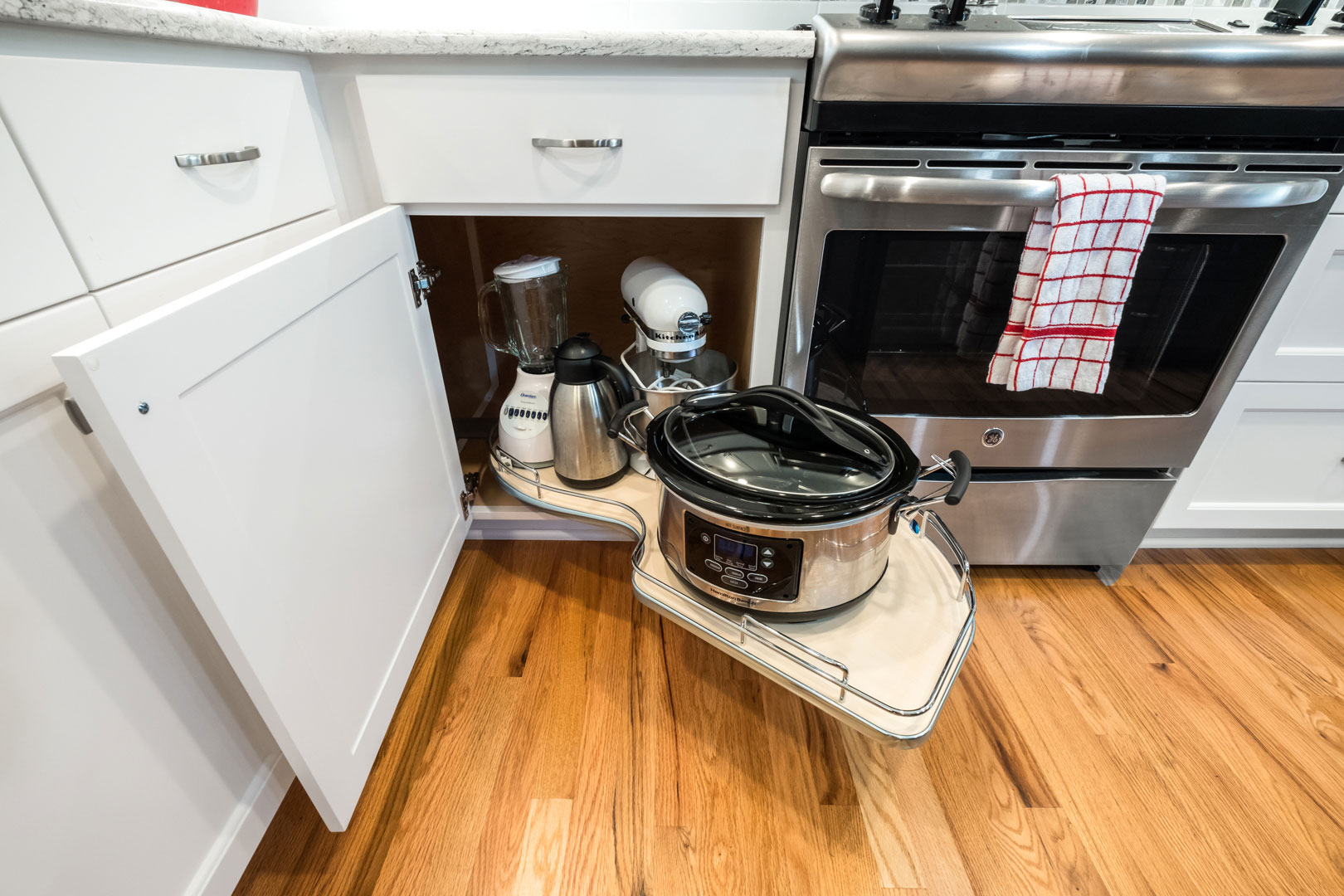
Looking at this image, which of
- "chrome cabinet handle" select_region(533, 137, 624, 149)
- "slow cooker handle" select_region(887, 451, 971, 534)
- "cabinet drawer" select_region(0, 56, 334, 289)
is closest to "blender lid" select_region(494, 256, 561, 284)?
"chrome cabinet handle" select_region(533, 137, 624, 149)

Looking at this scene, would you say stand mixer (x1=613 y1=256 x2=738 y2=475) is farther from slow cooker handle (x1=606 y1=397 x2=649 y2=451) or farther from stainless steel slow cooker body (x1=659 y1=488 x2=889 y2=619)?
stainless steel slow cooker body (x1=659 y1=488 x2=889 y2=619)

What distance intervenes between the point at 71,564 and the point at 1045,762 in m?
1.19

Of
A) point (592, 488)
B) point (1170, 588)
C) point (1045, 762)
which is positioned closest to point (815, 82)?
point (592, 488)

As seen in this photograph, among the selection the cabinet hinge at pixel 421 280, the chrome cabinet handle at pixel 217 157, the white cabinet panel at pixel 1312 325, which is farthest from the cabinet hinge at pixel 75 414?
the white cabinet panel at pixel 1312 325

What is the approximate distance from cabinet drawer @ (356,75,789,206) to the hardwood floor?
28.9 inches

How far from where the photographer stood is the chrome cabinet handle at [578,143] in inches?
32.8

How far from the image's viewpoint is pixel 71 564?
0.51m

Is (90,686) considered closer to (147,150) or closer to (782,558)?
(147,150)

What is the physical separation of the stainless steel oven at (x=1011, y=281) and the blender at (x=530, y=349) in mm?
458

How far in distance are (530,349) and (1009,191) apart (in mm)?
851

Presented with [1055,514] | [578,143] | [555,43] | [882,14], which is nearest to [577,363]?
[578,143]

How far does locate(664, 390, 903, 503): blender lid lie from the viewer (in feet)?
2.29

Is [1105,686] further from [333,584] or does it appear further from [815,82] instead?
[333,584]

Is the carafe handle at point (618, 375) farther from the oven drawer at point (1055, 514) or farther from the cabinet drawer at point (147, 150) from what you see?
the oven drawer at point (1055, 514)
